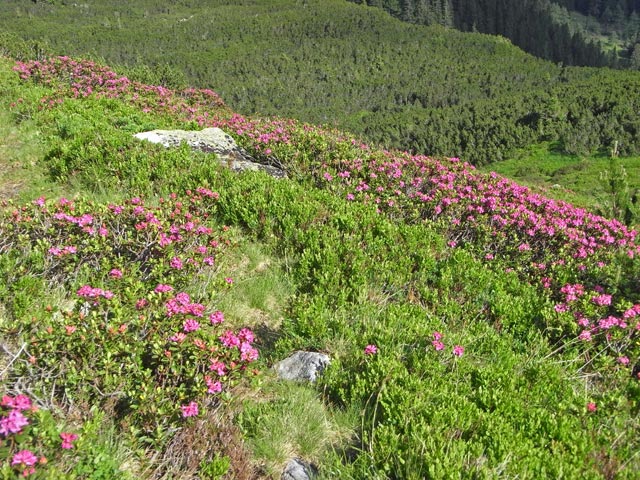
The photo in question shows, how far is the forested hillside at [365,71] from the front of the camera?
254 ft

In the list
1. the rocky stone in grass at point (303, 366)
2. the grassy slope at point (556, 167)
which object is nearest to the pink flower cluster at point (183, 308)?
the rocky stone in grass at point (303, 366)

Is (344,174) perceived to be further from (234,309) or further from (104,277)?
(104,277)

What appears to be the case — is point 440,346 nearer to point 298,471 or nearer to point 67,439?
point 298,471

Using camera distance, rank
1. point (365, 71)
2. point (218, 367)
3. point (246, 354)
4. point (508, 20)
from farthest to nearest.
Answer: point (508, 20)
point (365, 71)
point (246, 354)
point (218, 367)

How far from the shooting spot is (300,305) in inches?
172

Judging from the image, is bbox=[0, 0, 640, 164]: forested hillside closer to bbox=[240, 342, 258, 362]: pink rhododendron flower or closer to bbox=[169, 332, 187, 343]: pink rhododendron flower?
bbox=[240, 342, 258, 362]: pink rhododendron flower

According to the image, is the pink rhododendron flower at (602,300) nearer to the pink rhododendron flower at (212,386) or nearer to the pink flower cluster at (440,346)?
the pink flower cluster at (440,346)

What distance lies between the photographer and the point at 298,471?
295 centimetres

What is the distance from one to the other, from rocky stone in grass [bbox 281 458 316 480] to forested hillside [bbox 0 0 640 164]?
74041mm

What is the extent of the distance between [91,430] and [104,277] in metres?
2.17

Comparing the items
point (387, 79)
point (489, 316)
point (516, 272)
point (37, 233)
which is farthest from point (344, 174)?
point (387, 79)

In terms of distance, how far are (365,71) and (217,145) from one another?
151 m

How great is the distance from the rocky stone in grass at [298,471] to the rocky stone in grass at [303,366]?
0.78m

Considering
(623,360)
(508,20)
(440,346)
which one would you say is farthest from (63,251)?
(508,20)
